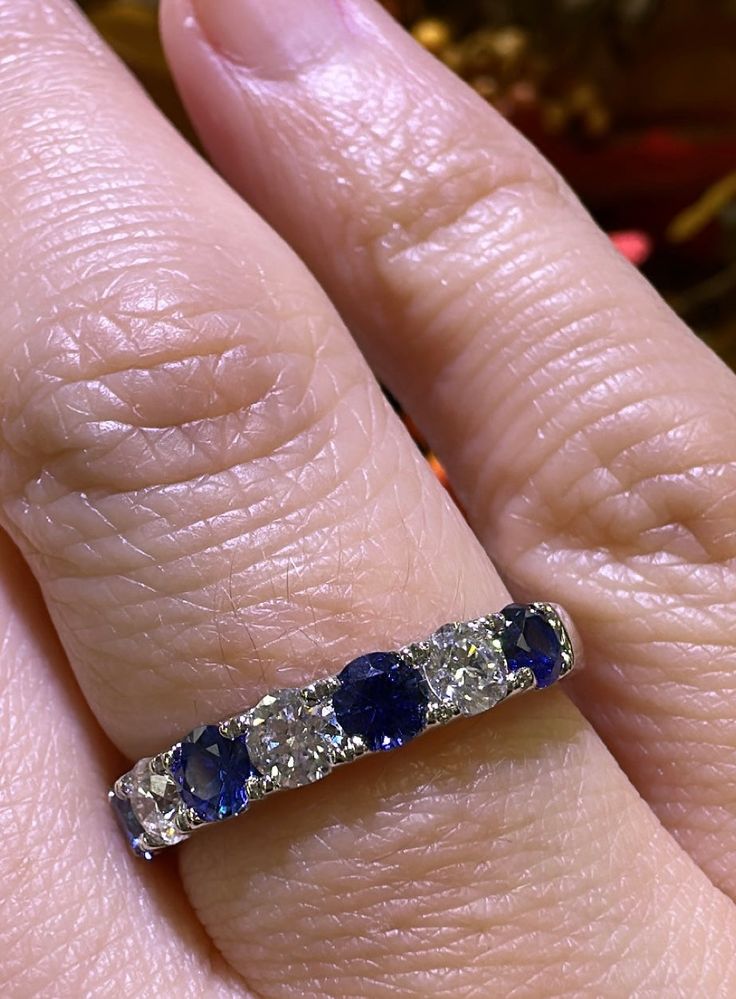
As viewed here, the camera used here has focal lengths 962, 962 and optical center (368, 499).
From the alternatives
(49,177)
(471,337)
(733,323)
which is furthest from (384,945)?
(733,323)

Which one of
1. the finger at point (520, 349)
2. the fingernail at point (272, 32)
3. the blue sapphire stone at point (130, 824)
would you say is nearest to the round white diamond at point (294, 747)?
the blue sapphire stone at point (130, 824)

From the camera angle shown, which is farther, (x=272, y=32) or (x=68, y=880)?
(x=272, y=32)

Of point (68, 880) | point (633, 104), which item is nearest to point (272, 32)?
point (68, 880)

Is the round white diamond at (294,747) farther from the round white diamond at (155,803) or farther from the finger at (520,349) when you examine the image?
the finger at (520,349)

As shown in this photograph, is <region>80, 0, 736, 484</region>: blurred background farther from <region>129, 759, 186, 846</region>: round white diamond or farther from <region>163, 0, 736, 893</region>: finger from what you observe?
<region>129, 759, 186, 846</region>: round white diamond

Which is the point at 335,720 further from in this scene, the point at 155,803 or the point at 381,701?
the point at 155,803

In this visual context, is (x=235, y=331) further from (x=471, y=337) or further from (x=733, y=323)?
(x=733, y=323)

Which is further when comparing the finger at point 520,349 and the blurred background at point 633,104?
the blurred background at point 633,104
